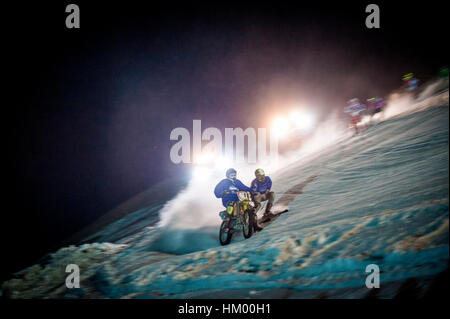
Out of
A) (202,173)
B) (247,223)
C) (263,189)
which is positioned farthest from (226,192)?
(202,173)

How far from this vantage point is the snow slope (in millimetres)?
2980

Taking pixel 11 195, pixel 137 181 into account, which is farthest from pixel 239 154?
pixel 11 195

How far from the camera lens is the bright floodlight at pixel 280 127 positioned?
25.0 metres

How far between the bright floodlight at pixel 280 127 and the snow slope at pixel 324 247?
16.7 metres

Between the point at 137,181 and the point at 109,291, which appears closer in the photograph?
the point at 109,291

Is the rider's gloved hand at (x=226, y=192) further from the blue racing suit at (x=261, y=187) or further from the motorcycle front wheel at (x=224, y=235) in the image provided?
the blue racing suit at (x=261, y=187)

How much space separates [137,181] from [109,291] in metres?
65.3

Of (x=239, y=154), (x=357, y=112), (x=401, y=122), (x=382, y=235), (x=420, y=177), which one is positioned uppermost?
(x=239, y=154)

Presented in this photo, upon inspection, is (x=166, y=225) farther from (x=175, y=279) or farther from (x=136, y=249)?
(x=175, y=279)

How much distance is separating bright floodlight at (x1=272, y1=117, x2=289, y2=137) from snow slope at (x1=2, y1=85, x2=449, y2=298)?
16.7 metres

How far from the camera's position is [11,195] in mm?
60406

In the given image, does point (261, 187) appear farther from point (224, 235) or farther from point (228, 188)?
point (224, 235)

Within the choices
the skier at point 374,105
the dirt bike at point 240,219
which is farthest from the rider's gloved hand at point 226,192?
the skier at point 374,105

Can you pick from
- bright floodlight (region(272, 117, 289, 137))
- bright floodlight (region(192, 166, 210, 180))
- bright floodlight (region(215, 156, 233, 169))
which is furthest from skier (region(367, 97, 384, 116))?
bright floodlight (region(192, 166, 210, 180))
